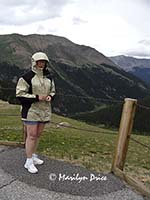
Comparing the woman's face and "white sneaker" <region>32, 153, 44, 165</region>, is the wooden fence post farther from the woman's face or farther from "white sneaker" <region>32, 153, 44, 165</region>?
the woman's face

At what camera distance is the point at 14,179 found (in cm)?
656

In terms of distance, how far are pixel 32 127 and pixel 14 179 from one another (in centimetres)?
102

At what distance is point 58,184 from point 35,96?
1639 millimetres

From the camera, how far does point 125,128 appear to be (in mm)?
7297

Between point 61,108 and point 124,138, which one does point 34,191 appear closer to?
point 124,138

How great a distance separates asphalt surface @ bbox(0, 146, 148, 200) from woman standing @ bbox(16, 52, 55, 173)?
0.33 m

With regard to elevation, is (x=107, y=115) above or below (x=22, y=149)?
below

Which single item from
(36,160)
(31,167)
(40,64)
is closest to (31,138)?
(31,167)

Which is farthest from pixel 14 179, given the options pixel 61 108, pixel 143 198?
pixel 61 108

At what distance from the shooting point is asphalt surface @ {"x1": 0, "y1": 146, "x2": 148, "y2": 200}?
5.99 meters

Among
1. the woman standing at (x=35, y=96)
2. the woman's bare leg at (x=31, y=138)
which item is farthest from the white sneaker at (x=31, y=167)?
the woman's bare leg at (x=31, y=138)

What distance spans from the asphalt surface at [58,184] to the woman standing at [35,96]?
1.10ft

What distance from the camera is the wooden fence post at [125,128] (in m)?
7.28

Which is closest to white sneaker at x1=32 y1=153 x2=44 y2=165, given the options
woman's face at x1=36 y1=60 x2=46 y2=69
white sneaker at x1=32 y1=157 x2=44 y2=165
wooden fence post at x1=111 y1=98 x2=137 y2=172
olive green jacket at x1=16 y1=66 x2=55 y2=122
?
white sneaker at x1=32 y1=157 x2=44 y2=165
